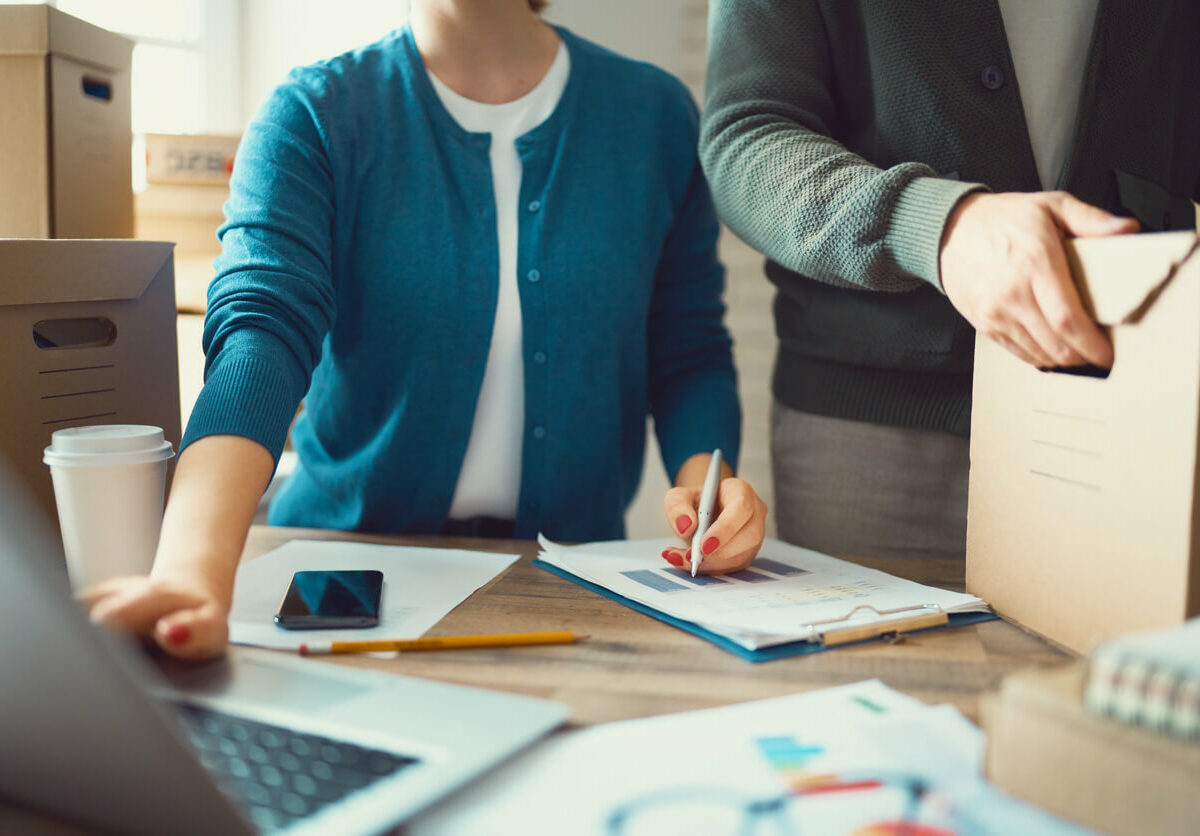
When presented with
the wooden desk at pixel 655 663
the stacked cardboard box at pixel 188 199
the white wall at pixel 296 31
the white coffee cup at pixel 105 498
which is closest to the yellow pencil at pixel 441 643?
the wooden desk at pixel 655 663

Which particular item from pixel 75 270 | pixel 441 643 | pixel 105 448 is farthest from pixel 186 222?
pixel 441 643

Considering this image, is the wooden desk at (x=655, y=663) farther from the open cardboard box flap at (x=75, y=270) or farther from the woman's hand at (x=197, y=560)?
the open cardboard box flap at (x=75, y=270)

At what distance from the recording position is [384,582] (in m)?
0.86

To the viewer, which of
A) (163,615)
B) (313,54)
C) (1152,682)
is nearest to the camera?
(1152,682)

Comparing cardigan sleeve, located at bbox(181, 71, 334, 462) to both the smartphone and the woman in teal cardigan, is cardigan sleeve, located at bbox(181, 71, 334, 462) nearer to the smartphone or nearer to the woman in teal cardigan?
the woman in teal cardigan

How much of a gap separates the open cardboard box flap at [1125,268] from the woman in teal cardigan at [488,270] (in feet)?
1.59

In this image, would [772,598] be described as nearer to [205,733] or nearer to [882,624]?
[882,624]

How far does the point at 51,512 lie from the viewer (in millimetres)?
988

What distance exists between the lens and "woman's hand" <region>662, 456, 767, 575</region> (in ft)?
2.87

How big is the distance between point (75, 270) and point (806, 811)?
876 millimetres

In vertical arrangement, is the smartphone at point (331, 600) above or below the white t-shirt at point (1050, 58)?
below

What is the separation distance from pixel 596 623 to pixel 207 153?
52.7 inches

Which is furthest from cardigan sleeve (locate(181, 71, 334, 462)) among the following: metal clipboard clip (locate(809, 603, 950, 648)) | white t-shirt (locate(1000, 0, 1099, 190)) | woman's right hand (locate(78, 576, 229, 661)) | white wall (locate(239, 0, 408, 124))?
white wall (locate(239, 0, 408, 124))

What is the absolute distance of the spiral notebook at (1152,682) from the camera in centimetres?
41
